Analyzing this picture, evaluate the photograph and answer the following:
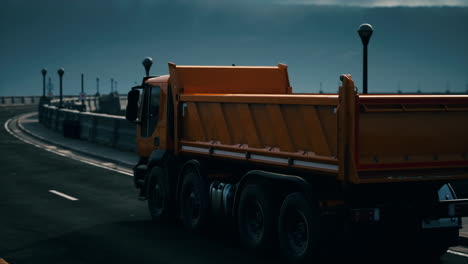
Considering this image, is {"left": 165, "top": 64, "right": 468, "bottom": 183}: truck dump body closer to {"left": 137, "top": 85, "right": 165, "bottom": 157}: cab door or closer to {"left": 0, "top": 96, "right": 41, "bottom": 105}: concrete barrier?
{"left": 137, "top": 85, "right": 165, "bottom": 157}: cab door

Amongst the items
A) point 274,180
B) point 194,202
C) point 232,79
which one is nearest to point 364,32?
point 232,79

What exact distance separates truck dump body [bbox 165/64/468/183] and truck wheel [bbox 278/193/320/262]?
50cm

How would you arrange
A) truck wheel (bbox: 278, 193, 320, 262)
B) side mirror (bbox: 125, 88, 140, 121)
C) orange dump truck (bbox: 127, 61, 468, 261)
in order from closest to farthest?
orange dump truck (bbox: 127, 61, 468, 261) → truck wheel (bbox: 278, 193, 320, 262) → side mirror (bbox: 125, 88, 140, 121)

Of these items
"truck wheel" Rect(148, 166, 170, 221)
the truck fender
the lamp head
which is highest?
the lamp head

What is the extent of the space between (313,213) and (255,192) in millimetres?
1624

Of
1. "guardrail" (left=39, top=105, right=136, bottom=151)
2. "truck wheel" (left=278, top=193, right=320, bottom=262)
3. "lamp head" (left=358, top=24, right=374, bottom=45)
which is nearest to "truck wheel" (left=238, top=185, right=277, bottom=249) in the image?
"truck wheel" (left=278, top=193, right=320, bottom=262)

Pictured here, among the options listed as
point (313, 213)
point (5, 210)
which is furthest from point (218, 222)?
point (5, 210)

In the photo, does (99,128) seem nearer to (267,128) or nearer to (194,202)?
(194,202)

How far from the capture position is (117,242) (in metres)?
12.7

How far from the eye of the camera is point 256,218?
12.0 metres

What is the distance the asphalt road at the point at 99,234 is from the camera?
11438 mm

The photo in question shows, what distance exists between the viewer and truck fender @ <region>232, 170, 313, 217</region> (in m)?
10.3

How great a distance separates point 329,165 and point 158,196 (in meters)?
5.85

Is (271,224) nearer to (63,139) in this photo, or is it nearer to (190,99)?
(190,99)
